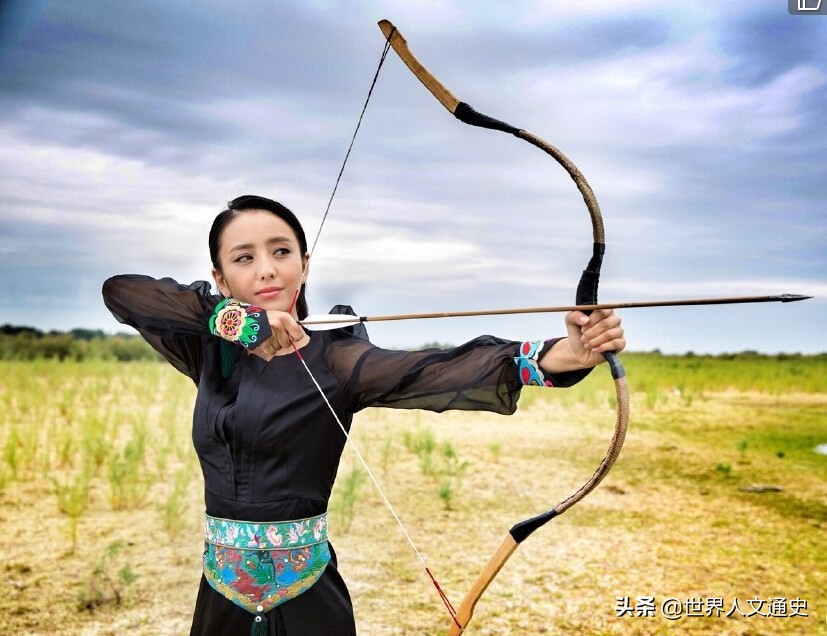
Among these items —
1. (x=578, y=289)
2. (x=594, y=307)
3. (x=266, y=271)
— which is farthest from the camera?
(x=266, y=271)

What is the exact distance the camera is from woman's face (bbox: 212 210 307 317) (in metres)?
1.95

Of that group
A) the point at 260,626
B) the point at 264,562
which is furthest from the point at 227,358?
Result: the point at 260,626

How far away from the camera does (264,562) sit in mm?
1828

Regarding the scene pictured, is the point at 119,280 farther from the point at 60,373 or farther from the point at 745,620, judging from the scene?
the point at 60,373

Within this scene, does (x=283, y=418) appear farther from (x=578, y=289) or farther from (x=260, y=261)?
(x=578, y=289)

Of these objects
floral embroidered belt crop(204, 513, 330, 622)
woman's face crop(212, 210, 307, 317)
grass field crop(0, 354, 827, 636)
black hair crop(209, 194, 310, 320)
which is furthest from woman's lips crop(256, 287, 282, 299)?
grass field crop(0, 354, 827, 636)

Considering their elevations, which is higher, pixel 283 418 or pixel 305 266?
pixel 305 266

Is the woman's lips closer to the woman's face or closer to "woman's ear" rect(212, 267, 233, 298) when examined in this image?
the woman's face

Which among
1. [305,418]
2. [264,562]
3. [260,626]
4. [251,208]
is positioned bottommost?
[260,626]

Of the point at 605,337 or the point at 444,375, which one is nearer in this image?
the point at 605,337

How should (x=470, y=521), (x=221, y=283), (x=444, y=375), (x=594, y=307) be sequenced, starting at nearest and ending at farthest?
(x=594, y=307)
(x=444, y=375)
(x=221, y=283)
(x=470, y=521)

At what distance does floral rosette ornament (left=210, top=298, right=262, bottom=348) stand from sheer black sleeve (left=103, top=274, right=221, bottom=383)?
0.12 m

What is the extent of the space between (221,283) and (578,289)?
89cm

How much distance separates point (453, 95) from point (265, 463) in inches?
38.3
